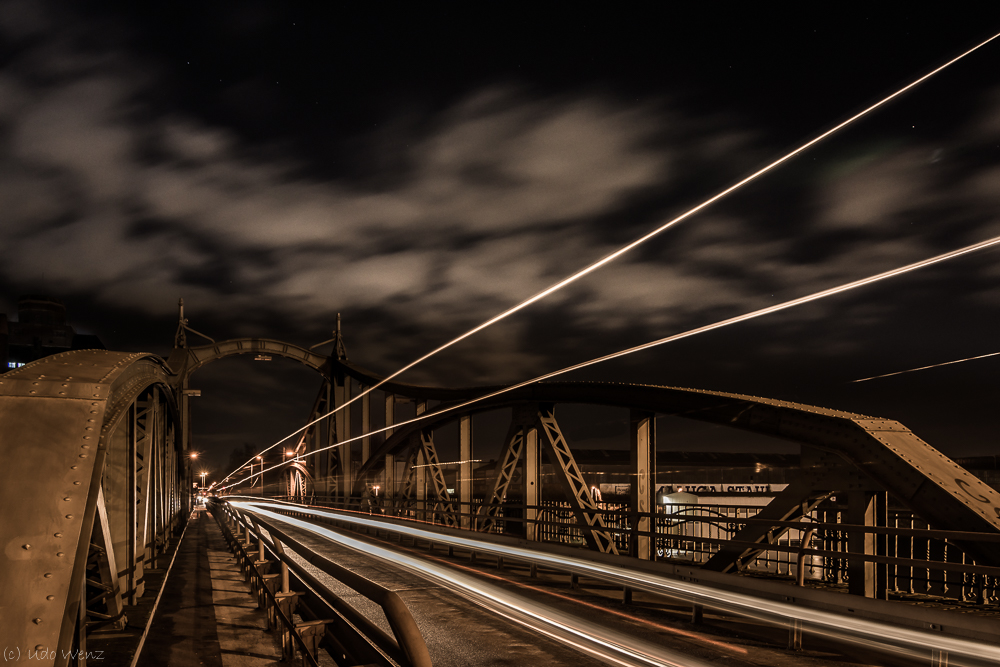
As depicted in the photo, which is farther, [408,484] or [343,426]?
[343,426]

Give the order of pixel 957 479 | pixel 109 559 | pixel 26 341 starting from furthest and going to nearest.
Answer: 1. pixel 26 341
2. pixel 957 479
3. pixel 109 559

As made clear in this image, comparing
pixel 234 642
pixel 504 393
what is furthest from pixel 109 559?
pixel 504 393

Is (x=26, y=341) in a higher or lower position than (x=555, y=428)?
higher

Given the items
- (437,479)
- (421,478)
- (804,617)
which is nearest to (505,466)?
(437,479)

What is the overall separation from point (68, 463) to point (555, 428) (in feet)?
45.4

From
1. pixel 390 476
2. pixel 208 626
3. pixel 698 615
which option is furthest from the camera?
pixel 390 476

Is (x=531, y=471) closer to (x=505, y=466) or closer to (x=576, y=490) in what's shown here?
(x=505, y=466)

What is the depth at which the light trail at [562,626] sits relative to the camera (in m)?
→ 7.88

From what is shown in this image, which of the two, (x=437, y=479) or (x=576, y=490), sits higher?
(x=576, y=490)

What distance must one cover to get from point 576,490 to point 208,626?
8.51m

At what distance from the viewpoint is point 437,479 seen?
25.5 m

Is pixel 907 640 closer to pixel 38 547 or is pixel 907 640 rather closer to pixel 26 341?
pixel 38 547

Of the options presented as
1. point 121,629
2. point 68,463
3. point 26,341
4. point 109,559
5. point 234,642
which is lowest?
point 234,642

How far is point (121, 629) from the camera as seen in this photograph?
7.53 metres
